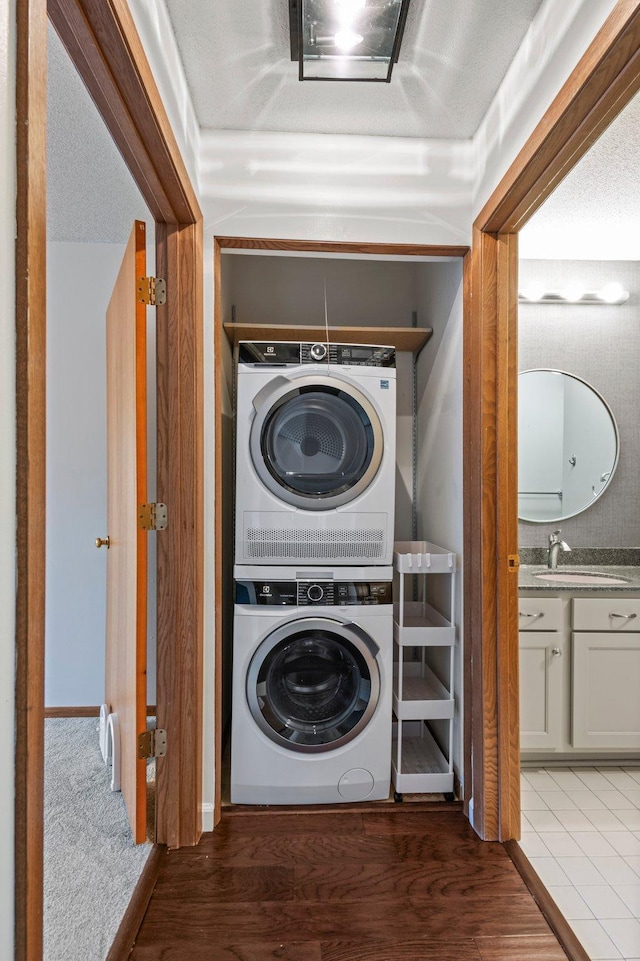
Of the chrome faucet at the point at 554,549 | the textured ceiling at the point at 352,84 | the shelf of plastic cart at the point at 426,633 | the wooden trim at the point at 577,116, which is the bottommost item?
the shelf of plastic cart at the point at 426,633

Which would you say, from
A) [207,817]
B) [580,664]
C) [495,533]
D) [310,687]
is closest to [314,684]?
[310,687]

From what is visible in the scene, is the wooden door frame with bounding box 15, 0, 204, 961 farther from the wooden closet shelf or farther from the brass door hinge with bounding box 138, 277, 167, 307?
the wooden closet shelf

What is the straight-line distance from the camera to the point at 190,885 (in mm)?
1771

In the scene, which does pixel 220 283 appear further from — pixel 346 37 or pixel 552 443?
pixel 552 443

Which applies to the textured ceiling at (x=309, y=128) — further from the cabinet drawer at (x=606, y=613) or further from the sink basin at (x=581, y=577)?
the cabinet drawer at (x=606, y=613)

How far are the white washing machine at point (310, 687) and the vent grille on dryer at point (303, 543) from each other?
0.06 meters

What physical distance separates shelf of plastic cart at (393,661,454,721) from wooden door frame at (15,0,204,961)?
2.60 ft

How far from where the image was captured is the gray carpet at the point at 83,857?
157 centimetres

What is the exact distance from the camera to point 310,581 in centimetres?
224

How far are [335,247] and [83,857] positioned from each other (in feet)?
7.47

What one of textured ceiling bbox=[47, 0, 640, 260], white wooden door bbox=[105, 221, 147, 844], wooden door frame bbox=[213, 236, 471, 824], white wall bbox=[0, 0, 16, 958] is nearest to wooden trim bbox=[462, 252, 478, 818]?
wooden door frame bbox=[213, 236, 471, 824]

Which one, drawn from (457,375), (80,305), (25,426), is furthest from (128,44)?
(80,305)

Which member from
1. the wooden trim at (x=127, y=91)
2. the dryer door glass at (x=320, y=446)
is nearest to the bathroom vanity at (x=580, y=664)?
the dryer door glass at (x=320, y=446)

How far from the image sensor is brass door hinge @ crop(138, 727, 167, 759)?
1.86 m
